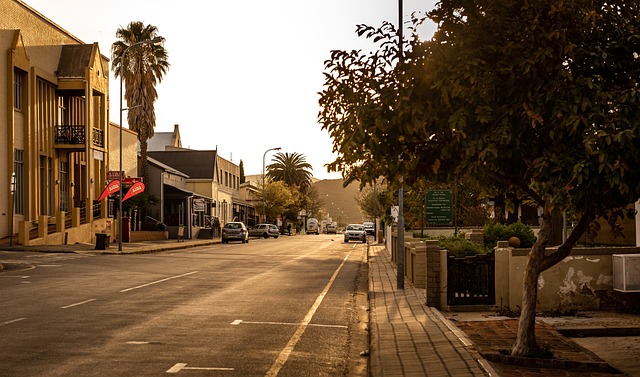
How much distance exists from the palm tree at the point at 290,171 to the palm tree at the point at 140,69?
184 feet

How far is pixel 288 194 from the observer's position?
103438mm

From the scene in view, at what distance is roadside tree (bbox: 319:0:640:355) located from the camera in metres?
8.06

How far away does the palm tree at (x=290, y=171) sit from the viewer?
117 m

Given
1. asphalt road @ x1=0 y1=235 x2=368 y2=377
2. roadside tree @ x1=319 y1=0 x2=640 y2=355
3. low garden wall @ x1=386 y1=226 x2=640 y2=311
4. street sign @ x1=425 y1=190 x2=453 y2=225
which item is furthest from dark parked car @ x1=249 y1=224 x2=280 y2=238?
roadside tree @ x1=319 y1=0 x2=640 y2=355

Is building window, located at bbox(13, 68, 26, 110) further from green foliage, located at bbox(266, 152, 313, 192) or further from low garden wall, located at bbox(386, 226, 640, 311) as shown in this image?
green foliage, located at bbox(266, 152, 313, 192)

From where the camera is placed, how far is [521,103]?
340 inches

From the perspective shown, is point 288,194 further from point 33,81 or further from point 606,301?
point 606,301

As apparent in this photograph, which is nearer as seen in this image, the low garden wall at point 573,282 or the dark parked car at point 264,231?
the low garden wall at point 573,282

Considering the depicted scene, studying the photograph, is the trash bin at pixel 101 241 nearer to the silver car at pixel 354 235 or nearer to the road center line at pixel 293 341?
the road center line at pixel 293 341

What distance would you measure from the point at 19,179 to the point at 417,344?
33.7 metres

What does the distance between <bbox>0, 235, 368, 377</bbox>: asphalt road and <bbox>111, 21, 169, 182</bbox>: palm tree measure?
122 feet

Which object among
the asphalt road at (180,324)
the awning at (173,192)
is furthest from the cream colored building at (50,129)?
the awning at (173,192)

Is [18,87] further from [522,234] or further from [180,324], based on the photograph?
[180,324]

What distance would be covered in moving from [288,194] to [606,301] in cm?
8961
